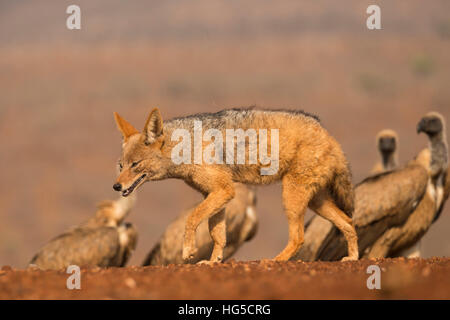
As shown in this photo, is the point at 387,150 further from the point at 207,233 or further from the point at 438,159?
the point at 207,233

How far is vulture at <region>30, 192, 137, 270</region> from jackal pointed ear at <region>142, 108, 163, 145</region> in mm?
5028

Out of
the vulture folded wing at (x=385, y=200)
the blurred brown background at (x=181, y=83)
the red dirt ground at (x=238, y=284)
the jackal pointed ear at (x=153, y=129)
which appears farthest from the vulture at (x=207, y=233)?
the blurred brown background at (x=181, y=83)

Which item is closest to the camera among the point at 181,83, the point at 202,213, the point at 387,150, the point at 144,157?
the point at 202,213

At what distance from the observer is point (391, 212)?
408 inches

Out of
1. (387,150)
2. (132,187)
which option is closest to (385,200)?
(387,150)

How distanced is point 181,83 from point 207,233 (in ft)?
105

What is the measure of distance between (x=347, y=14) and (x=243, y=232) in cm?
4809

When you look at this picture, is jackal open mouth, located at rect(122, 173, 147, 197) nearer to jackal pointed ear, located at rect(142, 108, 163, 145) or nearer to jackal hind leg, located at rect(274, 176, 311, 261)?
jackal pointed ear, located at rect(142, 108, 163, 145)

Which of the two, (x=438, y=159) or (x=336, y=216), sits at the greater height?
(x=438, y=159)

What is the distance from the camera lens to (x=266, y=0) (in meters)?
64.7

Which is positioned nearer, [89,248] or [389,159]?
[89,248]

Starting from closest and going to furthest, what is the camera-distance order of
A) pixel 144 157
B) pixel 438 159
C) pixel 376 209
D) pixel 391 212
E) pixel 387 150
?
pixel 144 157 < pixel 376 209 < pixel 391 212 < pixel 438 159 < pixel 387 150

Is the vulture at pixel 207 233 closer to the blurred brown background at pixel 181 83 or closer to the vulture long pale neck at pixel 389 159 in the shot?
the vulture long pale neck at pixel 389 159

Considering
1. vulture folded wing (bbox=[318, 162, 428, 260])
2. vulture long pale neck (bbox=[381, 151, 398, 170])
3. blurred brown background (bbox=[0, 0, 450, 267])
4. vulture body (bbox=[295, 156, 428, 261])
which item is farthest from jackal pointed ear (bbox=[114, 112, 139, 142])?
blurred brown background (bbox=[0, 0, 450, 267])
